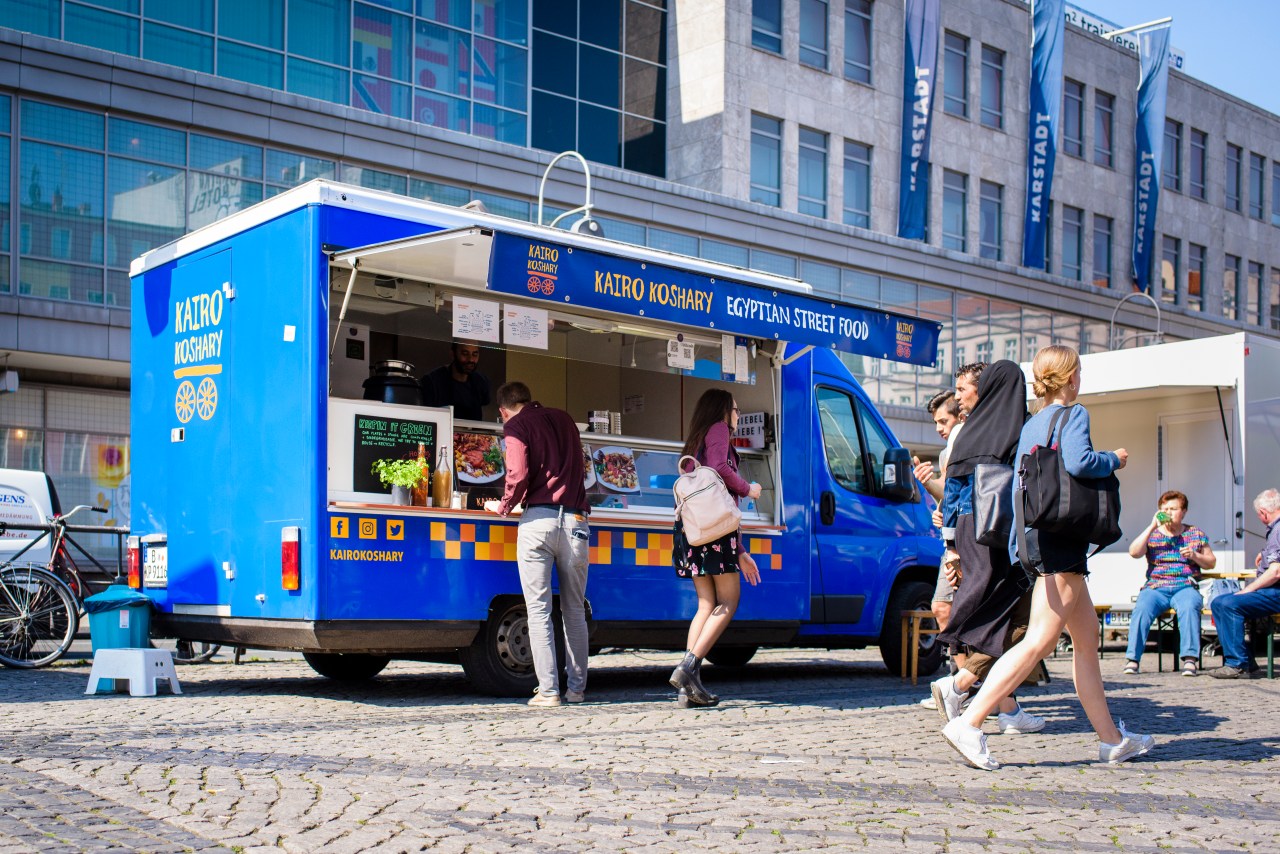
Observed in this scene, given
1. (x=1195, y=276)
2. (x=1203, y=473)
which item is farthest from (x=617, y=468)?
(x=1195, y=276)

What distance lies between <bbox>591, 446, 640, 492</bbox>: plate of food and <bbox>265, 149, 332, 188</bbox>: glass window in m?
→ 13.3

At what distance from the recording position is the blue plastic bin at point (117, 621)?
353 inches

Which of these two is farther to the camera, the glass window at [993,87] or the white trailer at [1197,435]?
the glass window at [993,87]

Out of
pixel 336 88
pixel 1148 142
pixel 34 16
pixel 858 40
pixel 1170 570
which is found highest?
pixel 858 40

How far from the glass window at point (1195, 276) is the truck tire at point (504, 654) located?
36.5 m

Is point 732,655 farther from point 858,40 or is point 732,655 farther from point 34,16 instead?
point 858,40

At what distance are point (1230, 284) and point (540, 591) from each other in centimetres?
4002

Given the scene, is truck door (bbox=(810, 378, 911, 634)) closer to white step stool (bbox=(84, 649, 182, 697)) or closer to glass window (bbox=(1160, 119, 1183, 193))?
white step stool (bbox=(84, 649, 182, 697))

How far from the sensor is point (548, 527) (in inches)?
333

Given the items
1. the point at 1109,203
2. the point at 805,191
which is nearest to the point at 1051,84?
the point at 1109,203

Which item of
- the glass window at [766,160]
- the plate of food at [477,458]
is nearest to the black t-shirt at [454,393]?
the plate of food at [477,458]

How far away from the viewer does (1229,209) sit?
4356cm

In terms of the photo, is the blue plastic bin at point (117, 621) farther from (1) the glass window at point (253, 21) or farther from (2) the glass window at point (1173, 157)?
(2) the glass window at point (1173, 157)

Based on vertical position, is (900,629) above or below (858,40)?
below
